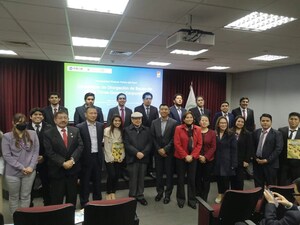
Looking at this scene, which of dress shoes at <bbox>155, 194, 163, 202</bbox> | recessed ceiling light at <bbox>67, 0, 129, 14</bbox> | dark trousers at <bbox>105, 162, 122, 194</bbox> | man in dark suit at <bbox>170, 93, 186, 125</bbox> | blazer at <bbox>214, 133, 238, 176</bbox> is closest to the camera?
recessed ceiling light at <bbox>67, 0, 129, 14</bbox>

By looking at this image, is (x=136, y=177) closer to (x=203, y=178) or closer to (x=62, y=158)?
(x=203, y=178)

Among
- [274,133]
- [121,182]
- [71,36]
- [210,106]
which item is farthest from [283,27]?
[210,106]

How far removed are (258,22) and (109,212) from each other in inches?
110

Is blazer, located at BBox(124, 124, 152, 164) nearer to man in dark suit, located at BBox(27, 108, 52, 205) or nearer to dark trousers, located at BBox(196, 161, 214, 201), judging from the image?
dark trousers, located at BBox(196, 161, 214, 201)

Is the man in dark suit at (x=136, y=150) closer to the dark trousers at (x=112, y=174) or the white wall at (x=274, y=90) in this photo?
the dark trousers at (x=112, y=174)

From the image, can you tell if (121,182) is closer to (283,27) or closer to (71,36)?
(71,36)

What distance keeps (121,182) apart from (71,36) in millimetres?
2618

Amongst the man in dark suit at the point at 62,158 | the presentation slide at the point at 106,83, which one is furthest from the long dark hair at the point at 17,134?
the presentation slide at the point at 106,83

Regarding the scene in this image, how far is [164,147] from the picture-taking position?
3791 mm

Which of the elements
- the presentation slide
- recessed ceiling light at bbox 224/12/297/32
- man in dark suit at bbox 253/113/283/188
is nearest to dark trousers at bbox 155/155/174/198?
man in dark suit at bbox 253/113/283/188

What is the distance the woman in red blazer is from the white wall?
420 cm

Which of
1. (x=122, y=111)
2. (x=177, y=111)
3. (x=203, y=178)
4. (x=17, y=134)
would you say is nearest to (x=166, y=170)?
(x=203, y=178)

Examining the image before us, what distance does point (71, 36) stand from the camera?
398 centimetres

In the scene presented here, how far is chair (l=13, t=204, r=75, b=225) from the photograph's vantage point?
1727 millimetres
